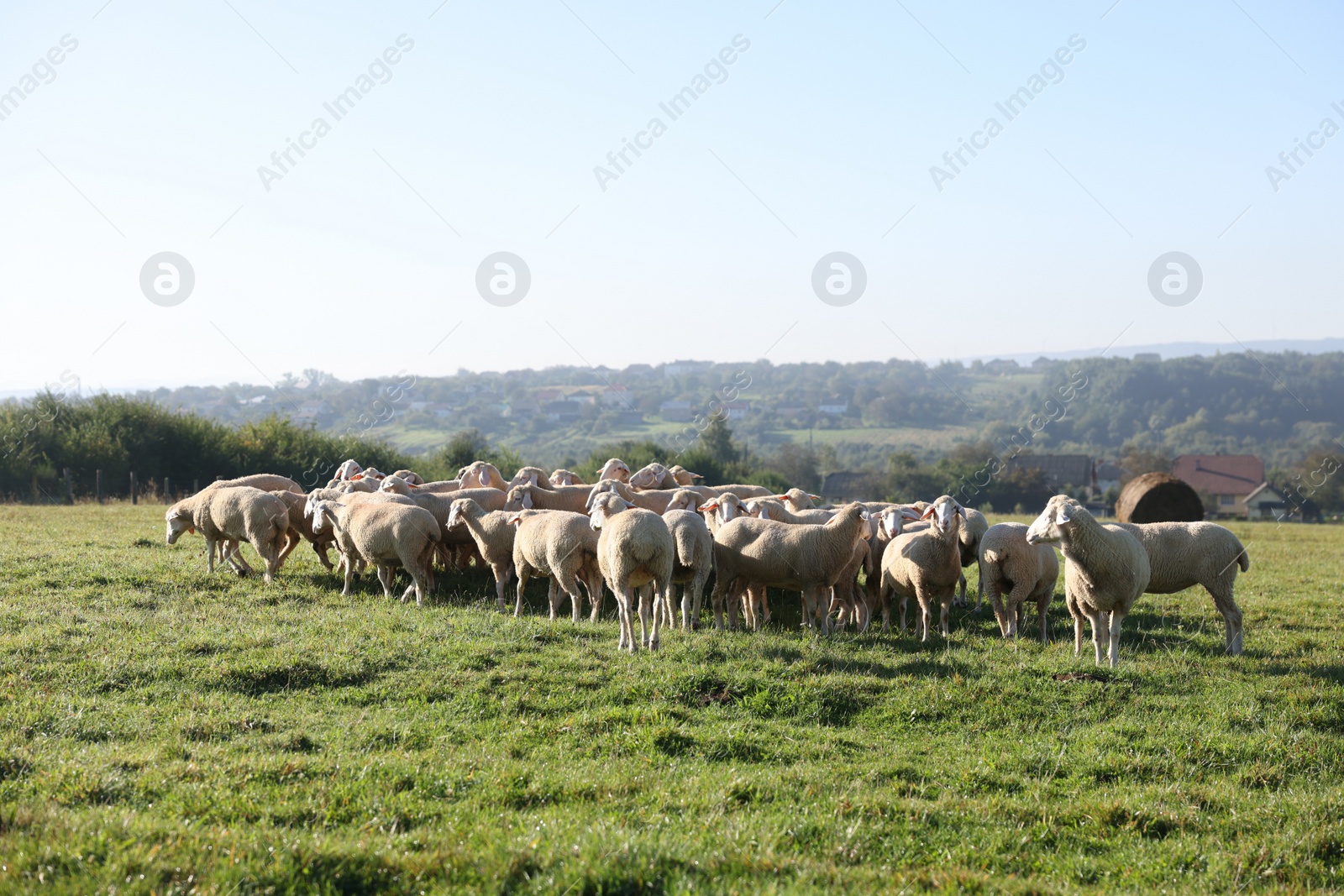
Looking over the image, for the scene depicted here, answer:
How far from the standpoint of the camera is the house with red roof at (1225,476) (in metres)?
78.9

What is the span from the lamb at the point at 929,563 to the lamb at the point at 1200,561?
2303 mm

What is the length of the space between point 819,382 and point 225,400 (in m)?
107

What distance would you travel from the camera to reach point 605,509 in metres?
14.0

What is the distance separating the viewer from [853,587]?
50.9 ft

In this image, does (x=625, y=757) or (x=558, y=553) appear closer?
(x=625, y=757)

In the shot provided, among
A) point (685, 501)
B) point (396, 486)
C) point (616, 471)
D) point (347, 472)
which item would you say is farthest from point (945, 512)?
point (347, 472)

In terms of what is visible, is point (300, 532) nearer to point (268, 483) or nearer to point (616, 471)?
point (268, 483)

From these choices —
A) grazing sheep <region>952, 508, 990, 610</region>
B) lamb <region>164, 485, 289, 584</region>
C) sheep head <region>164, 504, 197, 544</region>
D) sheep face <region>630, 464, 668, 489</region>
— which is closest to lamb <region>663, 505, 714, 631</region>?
grazing sheep <region>952, 508, 990, 610</region>

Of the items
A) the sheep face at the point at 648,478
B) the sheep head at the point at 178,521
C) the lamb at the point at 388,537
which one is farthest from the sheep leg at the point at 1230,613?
the sheep head at the point at 178,521

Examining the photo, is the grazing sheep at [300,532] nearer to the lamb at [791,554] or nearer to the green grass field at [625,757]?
the green grass field at [625,757]

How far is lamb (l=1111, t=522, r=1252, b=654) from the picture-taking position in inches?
524

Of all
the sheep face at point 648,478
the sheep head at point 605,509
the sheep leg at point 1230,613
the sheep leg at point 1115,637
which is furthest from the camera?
the sheep face at point 648,478

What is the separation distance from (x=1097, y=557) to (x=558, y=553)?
7.16 meters

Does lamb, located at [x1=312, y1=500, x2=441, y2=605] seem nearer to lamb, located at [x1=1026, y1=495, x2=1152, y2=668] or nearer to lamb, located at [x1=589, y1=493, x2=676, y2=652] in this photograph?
lamb, located at [x1=589, y1=493, x2=676, y2=652]
